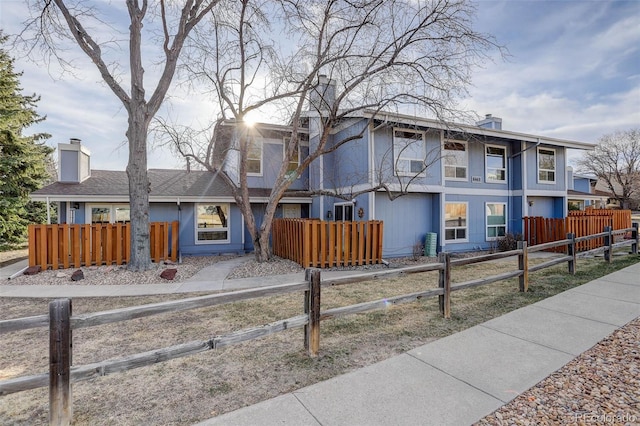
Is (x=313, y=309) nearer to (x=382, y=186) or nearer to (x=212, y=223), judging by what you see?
(x=382, y=186)

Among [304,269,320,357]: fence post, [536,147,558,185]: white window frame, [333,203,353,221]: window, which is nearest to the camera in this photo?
[304,269,320,357]: fence post

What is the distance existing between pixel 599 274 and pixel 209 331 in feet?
31.5

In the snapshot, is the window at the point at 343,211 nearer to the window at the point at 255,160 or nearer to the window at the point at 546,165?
the window at the point at 255,160

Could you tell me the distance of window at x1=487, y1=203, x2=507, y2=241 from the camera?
14005mm

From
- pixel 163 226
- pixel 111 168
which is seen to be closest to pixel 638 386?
pixel 163 226

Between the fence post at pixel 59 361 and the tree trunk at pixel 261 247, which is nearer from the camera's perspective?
the fence post at pixel 59 361

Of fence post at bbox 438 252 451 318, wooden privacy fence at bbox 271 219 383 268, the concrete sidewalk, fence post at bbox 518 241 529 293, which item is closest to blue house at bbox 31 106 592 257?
wooden privacy fence at bbox 271 219 383 268

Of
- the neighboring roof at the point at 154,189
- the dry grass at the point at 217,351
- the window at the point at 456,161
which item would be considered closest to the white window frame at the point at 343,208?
the neighboring roof at the point at 154,189

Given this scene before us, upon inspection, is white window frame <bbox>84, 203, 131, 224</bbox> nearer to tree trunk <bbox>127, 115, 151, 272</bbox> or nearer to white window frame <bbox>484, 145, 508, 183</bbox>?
tree trunk <bbox>127, 115, 151, 272</bbox>

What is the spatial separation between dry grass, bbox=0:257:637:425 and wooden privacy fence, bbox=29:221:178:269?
3.28 m

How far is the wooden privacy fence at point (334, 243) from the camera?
9656 millimetres

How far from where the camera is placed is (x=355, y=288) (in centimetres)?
736

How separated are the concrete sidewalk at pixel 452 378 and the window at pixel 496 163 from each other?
10.1 metres

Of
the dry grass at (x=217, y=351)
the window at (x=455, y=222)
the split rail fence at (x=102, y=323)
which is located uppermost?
the window at (x=455, y=222)
